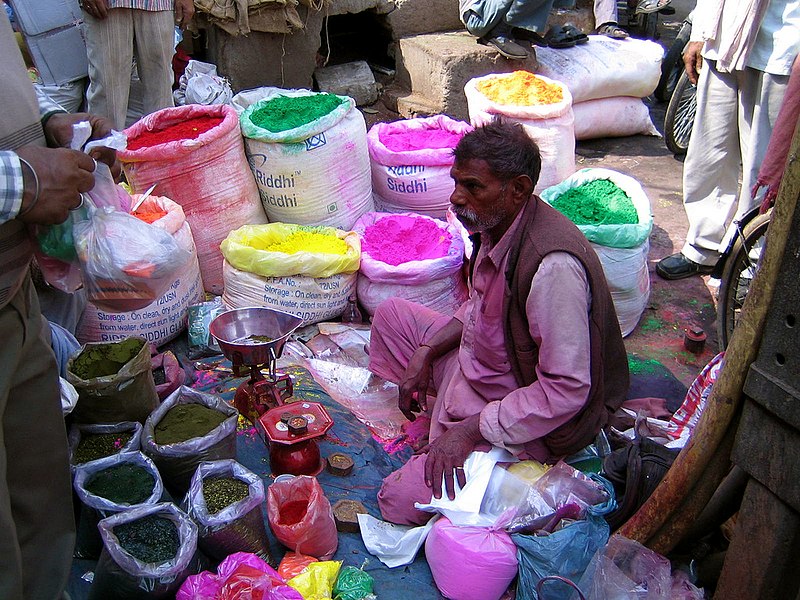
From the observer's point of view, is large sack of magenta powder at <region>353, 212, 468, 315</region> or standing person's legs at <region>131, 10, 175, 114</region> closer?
large sack of magenta powder at <region>353, 212, 468, 315</region>

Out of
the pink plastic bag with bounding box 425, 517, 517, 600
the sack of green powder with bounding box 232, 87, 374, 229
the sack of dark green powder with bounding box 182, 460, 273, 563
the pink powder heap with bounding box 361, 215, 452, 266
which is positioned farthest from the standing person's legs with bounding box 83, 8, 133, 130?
the pink plastic bag with bounding box 425, 517, 517, 600

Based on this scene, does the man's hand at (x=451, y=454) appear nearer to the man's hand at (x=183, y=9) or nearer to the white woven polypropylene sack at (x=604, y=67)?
the man's hand at (x=183, y=9)

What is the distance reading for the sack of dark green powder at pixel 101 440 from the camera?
8.12 ft

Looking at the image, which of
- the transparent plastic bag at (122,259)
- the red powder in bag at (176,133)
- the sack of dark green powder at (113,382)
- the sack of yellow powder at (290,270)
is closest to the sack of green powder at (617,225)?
the sack of yellow powder at (290,270)

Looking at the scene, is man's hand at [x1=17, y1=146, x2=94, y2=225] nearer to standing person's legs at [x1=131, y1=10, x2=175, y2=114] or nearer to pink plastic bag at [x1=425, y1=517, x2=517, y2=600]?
pink plastic bag at [x1=425, y1=517, x2=517, y2=600]

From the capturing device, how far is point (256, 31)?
208 inches

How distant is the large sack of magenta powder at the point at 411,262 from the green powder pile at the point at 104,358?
4.01 feet

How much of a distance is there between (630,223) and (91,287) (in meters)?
2.62

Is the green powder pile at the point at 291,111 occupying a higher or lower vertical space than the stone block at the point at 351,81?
higher

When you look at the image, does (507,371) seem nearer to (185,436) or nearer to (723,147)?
(185,436)

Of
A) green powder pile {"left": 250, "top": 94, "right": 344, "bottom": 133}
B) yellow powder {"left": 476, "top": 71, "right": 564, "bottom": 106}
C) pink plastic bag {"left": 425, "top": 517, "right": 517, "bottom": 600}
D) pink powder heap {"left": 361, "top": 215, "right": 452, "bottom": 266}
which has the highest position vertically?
green powder pile {"left": 250, "top": 94, "right": 344, "bottom": 133}

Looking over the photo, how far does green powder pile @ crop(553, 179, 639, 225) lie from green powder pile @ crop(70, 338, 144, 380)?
6.80 feet

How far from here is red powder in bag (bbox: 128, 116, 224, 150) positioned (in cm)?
371

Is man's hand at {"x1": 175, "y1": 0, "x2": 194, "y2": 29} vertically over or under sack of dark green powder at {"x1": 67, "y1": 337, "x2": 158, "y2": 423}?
over
